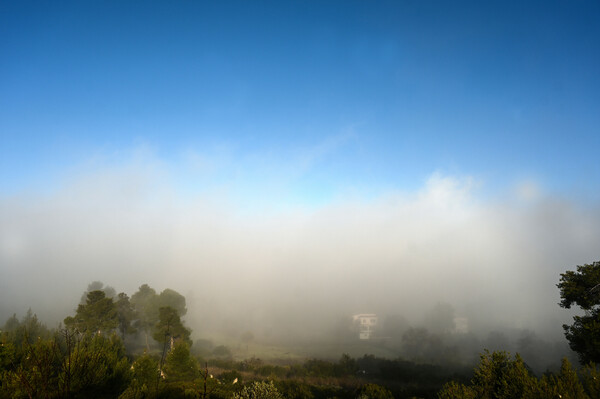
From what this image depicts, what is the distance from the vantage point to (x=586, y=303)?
1081 inches

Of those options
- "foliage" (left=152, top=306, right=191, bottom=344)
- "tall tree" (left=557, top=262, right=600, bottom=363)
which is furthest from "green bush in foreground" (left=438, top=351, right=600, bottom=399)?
"foliage" (left=152, top=306, right=191, bottom=344)

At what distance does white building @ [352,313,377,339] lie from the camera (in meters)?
140

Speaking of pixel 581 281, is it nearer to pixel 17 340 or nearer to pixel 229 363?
pixel 229 363

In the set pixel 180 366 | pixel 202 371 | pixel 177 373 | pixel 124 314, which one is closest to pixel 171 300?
pixel 124 314

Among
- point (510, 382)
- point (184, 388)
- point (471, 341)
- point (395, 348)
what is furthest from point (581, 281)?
point (471, 341)

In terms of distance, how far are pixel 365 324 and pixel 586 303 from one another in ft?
423

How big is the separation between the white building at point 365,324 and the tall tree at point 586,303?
12092cm

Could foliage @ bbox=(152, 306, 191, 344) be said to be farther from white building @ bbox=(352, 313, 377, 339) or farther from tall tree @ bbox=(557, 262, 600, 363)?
white building @ bbox=(352, 313, 377, 339)

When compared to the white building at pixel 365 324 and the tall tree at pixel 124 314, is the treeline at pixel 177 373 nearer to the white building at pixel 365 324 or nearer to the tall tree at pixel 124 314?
the tall tree at pixel 124 314

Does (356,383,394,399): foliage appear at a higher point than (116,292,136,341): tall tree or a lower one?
lower

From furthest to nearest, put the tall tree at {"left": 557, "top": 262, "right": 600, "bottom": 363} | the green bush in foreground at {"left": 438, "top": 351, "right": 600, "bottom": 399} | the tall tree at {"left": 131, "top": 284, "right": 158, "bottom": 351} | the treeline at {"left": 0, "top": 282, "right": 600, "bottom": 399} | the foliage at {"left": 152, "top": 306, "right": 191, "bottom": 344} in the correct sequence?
1. the tall tree at {"left": 131, "top": 284, "right": 158, "bottom": 351}
2. the foliage at {"left": 152, "top": 306, "right": 191, "bottom": 344}
3. the tall tree at {"left": 557, "top": 262, "right": 600, "bottom": 363}
4. the treeline at {"left": 0, "top": 282, "right": 600, "bottom": 399}
5. the green bush in foreground at {"left": 438, "top": 351, "right": 600, "bottom": 399}

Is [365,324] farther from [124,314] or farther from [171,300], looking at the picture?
[124,314]

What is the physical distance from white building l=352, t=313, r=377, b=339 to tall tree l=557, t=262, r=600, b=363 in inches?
4761

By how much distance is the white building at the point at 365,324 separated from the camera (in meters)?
140
